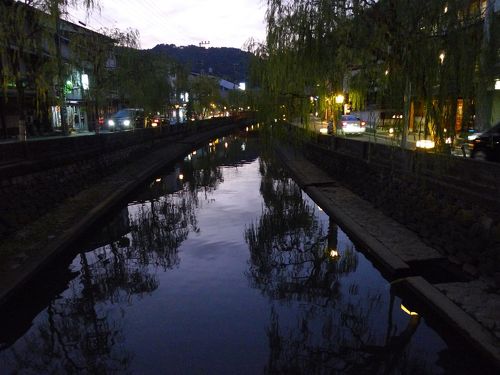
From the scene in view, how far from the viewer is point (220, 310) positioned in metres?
6.94

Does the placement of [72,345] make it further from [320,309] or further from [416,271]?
[416,271]

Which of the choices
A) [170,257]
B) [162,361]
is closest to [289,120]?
[170,257]

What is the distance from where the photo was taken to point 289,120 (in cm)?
1848

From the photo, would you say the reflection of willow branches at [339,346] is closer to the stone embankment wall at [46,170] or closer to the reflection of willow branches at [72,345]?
the reflection of willow branches at [72,345]

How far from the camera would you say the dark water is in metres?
5.49

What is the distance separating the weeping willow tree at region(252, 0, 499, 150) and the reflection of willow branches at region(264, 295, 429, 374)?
484 cm

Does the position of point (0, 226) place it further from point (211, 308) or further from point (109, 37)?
point (109, 37)

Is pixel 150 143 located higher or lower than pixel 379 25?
lower

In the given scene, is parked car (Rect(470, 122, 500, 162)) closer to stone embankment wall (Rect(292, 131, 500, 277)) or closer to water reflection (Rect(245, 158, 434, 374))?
stone embankment wall (Rect(292, 131, 500, 277))

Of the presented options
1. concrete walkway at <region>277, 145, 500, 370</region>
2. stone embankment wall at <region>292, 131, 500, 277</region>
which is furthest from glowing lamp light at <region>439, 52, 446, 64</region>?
concrete walkway at <region>277, 145, 500, 370</region>

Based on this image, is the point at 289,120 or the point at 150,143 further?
the point at 150,143

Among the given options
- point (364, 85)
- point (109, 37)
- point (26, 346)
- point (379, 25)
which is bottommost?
point (26, 346)

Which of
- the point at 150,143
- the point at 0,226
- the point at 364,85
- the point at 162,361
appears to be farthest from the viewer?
the point at 150,143

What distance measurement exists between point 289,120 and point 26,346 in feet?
47.8
